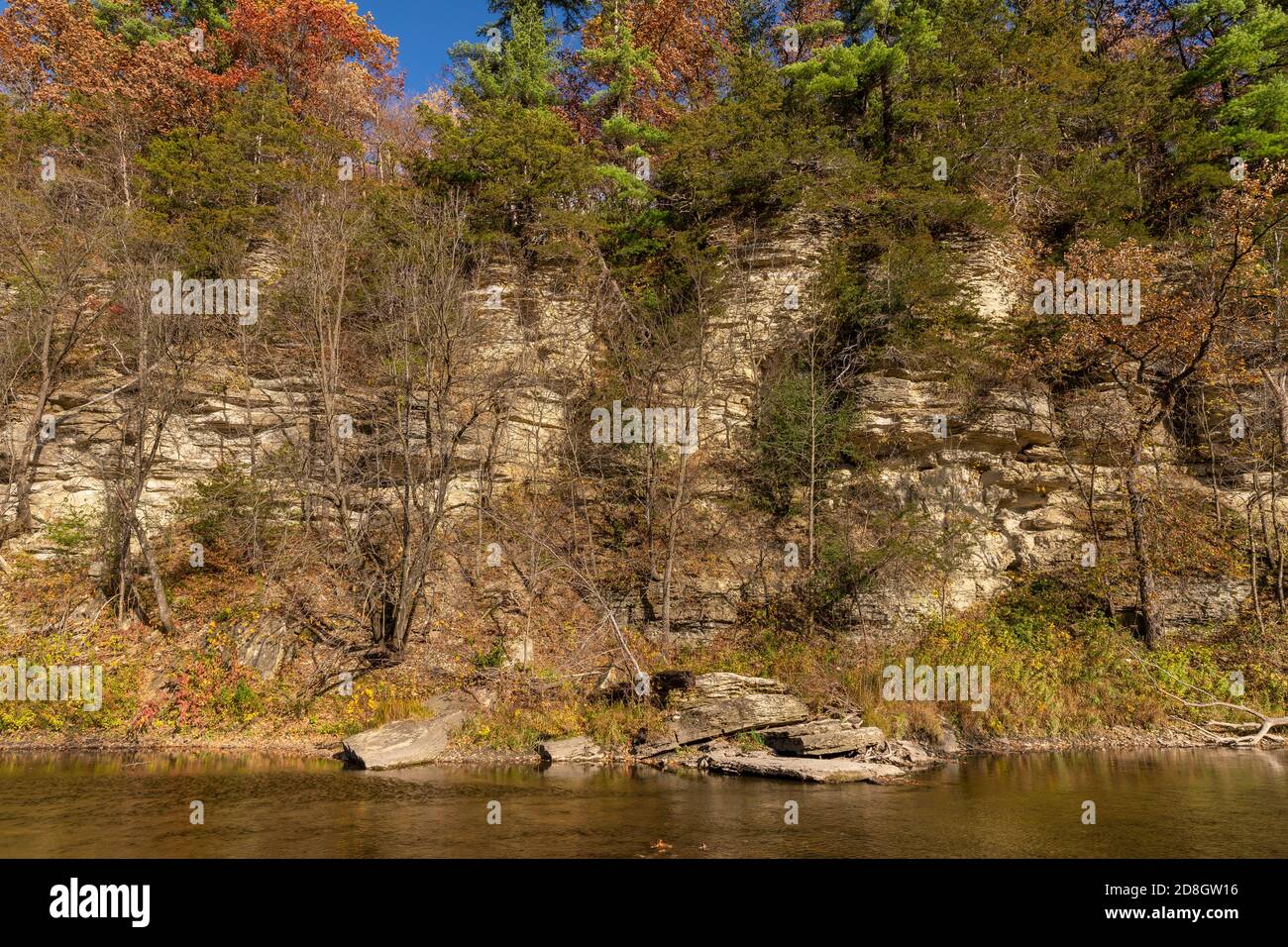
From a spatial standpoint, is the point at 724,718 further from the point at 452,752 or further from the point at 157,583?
the point at 157,583

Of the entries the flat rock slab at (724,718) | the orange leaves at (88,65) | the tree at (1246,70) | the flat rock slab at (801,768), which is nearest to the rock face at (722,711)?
the flat rock slab at (724,718)

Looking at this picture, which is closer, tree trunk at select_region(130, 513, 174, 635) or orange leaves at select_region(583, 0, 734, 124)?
tree trunk at select_region(130, 513, 174, 635)

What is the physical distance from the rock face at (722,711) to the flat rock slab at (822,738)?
30 centimetres

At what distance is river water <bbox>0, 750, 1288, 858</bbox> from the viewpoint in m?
8.50

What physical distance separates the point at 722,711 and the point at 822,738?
1.99 metres

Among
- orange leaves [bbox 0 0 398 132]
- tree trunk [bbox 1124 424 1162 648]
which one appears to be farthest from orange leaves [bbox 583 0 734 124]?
tree trunk [bbox 1124 424 1162 648]

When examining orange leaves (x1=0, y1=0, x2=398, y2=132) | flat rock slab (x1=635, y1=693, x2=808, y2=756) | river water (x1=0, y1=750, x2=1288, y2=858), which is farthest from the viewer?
orange leaves (x1=0, y1=0, x2=398, y2=132)

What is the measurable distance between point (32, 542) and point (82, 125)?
1629 centimetres

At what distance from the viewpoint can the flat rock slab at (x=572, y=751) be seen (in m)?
13.8

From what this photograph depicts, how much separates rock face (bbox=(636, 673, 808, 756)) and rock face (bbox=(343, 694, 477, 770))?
13.0 feet

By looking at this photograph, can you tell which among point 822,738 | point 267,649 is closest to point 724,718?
point 822,738

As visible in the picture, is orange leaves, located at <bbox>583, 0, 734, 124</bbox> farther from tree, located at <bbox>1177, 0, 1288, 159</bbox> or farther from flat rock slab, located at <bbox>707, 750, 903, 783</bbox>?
flat rock slab, located at <bbox>707, 750, 903, 783</bbox>

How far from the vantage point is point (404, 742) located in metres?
13.7
